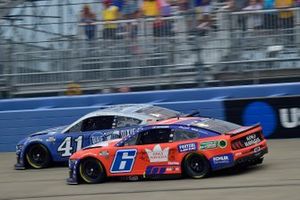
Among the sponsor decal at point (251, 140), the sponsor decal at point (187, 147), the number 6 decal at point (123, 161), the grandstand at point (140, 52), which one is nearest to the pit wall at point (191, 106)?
the grandstand at point (140, 52)

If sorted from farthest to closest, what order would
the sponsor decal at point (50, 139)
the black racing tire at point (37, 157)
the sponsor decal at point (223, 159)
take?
the black racing tire at point (37, 157)
the sponsor decal at point (50, 139)
the sponsor decal at point (223, 159)

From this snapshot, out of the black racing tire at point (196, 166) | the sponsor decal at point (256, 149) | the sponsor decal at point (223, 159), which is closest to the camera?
the sponsor decal at point (223, 159)

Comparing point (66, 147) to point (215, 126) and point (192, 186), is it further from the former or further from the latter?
point (192, 186)

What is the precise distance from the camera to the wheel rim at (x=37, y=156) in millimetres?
14672

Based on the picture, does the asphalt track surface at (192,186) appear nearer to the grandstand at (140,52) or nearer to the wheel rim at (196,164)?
the wheel rim at (196,164)

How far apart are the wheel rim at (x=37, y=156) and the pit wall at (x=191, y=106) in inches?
103

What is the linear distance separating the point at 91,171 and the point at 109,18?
7086 millimetres

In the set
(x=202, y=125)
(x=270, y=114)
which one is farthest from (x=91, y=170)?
(x=270, y=114)

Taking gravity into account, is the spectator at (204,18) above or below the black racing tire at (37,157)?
above

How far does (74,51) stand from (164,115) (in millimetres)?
4915

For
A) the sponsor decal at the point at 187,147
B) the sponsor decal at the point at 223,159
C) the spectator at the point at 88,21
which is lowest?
the sponsor decal at the point at 223,159

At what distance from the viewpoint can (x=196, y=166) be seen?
11125 millimetres

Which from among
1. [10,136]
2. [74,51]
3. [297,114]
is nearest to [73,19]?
[74,51]

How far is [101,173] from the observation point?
39.3ft
